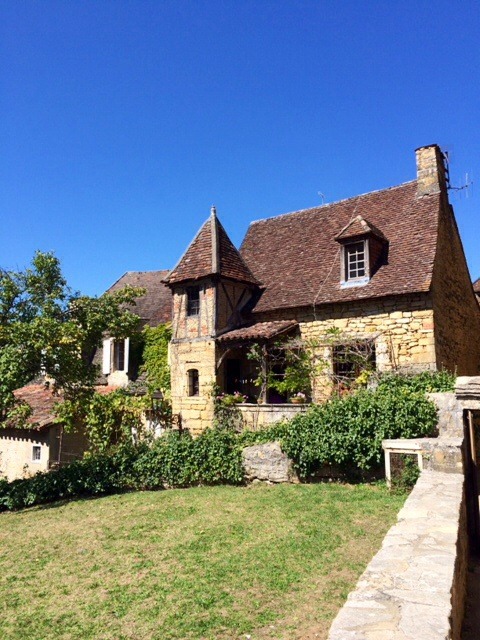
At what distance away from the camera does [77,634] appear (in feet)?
16.2

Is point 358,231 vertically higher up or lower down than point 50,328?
higher up

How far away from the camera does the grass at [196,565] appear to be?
16.4 ft

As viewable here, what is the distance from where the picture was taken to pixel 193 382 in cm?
1700

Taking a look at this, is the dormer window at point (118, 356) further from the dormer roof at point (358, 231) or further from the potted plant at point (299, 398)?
the dormer roof at point (358, 231)

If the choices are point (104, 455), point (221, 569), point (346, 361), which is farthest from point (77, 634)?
point (346, 361)

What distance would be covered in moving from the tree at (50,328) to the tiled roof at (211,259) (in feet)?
6.48

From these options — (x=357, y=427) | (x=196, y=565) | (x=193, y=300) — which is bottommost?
(x=196, y=565)

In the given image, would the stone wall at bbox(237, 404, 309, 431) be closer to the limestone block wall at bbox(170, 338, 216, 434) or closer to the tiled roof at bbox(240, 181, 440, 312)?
the limestone block wall at bbox(170, 338, 216, 434)

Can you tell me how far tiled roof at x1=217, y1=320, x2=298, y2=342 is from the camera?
607 inches

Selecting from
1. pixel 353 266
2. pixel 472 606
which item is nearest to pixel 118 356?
pixel 353 266

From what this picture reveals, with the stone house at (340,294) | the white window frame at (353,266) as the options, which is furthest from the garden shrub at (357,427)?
the white window frame at (353,266)

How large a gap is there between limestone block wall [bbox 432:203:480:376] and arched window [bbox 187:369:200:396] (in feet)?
26.4

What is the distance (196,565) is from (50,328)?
913 centimetres

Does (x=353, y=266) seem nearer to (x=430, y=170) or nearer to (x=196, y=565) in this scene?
(x=430, y=170)
